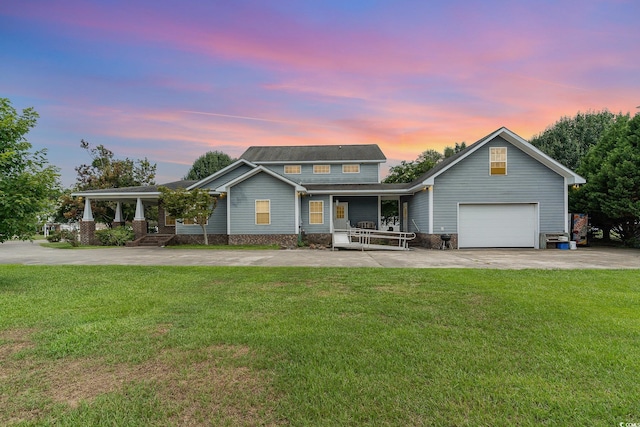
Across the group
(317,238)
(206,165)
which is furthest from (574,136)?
(206,165)

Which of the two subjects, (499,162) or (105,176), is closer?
(499,162)

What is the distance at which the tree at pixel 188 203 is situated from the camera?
1734 cm

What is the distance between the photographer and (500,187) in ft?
55.4

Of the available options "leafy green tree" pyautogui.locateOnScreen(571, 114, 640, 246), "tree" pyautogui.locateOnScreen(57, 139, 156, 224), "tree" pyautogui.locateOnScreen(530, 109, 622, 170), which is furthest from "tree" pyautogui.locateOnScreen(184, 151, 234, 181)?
"leafy green tree" pyautogui.locateOnScreen(571, 114, 640, 246)

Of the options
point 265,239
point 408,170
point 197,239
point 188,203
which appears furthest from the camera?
point 408,170

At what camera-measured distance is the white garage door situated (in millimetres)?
16891

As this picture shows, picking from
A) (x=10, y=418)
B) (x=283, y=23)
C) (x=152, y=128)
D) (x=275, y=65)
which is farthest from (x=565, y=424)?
(x=152, y=128)

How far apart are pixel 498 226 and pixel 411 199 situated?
5622mm

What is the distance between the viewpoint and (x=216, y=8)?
1220cm

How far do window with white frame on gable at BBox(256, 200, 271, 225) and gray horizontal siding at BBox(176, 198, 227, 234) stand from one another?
2.82 meters

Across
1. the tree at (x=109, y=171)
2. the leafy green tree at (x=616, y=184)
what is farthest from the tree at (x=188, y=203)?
the leafy green tree at (x=616, y=184)

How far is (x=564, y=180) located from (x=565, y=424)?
1879cm

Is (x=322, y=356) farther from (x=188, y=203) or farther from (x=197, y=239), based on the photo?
(x=197, y=239)

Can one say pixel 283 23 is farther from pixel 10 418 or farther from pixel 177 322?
pixel 10 418
